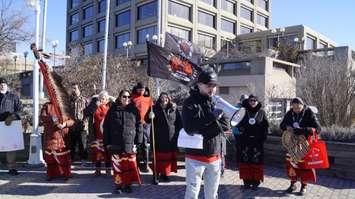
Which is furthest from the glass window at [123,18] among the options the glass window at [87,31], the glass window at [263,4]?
the glass window at [263,4]

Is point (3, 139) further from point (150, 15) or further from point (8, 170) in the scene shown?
point (150, 15)

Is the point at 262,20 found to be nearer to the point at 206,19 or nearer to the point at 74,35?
the point at 206,19

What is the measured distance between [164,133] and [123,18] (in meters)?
55.5

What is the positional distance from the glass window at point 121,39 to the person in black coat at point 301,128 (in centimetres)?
5432

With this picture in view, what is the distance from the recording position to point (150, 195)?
7953 millimetres

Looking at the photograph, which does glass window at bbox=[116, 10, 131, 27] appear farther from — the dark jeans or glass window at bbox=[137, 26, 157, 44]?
the dark jeans

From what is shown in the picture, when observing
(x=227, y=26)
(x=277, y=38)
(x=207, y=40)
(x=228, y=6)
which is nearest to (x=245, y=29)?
(x=227, y=26)

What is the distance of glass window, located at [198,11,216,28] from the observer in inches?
2430

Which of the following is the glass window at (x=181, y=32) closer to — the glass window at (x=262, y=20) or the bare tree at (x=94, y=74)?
the glass window at (x=262, y=20)

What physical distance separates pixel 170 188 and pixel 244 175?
1.38 m

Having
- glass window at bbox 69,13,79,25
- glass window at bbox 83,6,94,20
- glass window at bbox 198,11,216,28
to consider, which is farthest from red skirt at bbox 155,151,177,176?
glass window at bbox 69,13,79,25

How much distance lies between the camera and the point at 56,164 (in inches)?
358

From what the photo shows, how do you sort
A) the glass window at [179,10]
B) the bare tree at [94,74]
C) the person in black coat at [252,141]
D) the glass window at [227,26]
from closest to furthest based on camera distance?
the person in black coat at [252,141], the bare tree at [94,74], the glass window at [179,10], the glass window at [227,26]

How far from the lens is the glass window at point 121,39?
2428 inches
